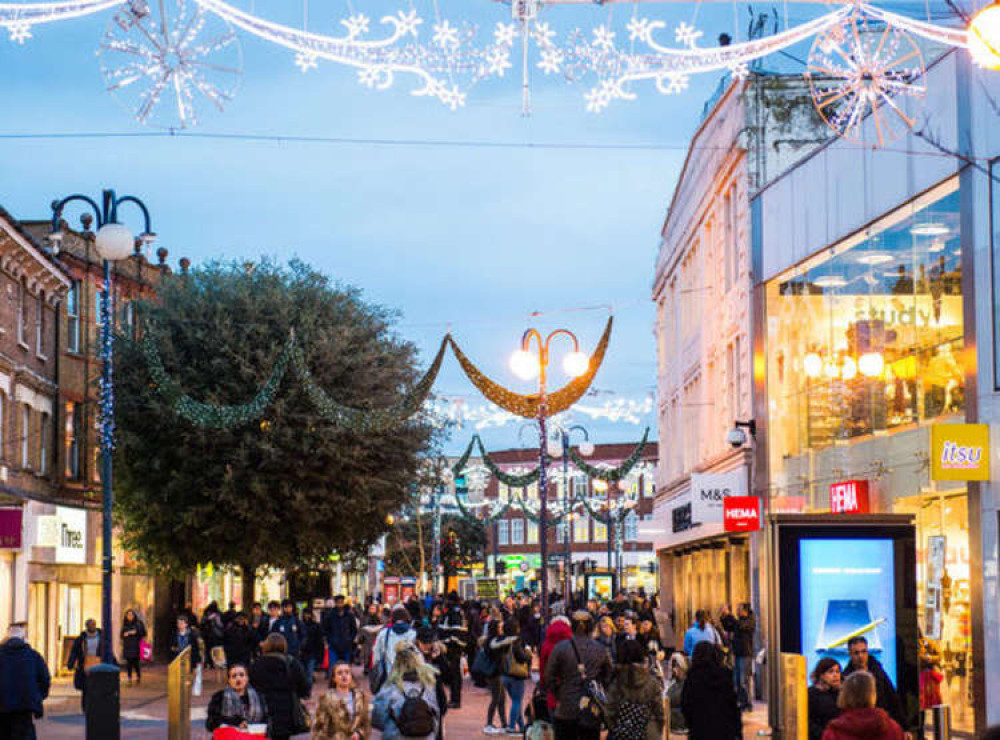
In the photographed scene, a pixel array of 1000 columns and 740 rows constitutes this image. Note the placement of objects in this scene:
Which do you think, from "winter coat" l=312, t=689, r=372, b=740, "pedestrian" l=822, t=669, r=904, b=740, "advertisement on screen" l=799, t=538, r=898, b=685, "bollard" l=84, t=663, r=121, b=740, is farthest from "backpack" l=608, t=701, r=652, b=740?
"bollard" l=84, t=663, r=121, b=740

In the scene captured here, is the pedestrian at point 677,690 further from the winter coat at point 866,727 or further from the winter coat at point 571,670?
the winter coat at point 866,727

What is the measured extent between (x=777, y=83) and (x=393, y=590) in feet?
145

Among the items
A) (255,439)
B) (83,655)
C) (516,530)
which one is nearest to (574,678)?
(83,655)

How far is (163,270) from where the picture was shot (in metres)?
53.2

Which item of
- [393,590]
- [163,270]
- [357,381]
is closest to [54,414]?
[357,381]

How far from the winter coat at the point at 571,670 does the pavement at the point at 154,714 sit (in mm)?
5894

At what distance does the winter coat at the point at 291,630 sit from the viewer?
29277 millimetres

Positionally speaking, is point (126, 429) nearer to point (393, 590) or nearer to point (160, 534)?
point (160, 534)

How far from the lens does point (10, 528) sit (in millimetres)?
34906

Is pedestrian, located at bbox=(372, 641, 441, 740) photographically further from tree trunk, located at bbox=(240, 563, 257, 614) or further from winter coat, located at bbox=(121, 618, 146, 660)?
tree trunk, located at bbox=(240, 563, 257, 614)

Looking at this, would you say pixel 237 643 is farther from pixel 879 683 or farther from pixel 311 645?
pixel 879 683

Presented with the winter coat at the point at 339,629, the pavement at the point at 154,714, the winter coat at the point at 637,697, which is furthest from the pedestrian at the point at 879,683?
the winter coat at the point at 339,629

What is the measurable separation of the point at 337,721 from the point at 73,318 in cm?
3352

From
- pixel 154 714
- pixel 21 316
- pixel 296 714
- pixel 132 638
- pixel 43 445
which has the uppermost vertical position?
pixel 21 316
